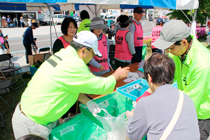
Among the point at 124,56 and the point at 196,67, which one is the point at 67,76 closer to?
the point at 196,67

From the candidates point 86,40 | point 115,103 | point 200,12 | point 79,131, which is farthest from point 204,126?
point 200,12

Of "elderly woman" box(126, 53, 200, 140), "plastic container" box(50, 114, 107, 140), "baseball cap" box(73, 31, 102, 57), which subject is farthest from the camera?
"plastic container" box(50, 114, 107, 140)

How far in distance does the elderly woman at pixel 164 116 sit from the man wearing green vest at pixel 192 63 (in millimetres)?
321


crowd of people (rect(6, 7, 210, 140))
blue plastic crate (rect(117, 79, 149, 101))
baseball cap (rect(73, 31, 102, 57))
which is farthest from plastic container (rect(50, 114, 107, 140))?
baseball cap (rect(73, 31, 102, 57))

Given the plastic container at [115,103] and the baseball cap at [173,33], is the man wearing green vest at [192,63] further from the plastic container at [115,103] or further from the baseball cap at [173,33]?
the plastic container at [115,103]

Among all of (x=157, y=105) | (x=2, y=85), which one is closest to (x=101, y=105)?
(x=157, y=105)

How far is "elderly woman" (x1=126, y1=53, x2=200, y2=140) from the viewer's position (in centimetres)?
83

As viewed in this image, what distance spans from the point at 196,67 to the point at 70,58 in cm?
94

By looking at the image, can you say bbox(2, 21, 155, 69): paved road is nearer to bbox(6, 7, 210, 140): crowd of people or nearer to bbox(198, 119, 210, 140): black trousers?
bbox(6, 7, 210, 140): crowd of people

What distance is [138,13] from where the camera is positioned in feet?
12.4

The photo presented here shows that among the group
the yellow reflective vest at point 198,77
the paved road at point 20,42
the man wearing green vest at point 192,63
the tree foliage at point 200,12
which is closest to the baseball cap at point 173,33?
the man wearing green vest at point 192,63

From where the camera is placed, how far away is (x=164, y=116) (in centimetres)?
84

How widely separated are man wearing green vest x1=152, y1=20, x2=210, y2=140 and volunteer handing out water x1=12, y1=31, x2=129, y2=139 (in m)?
0.59

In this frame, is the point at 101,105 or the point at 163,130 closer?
the point at 163,130
